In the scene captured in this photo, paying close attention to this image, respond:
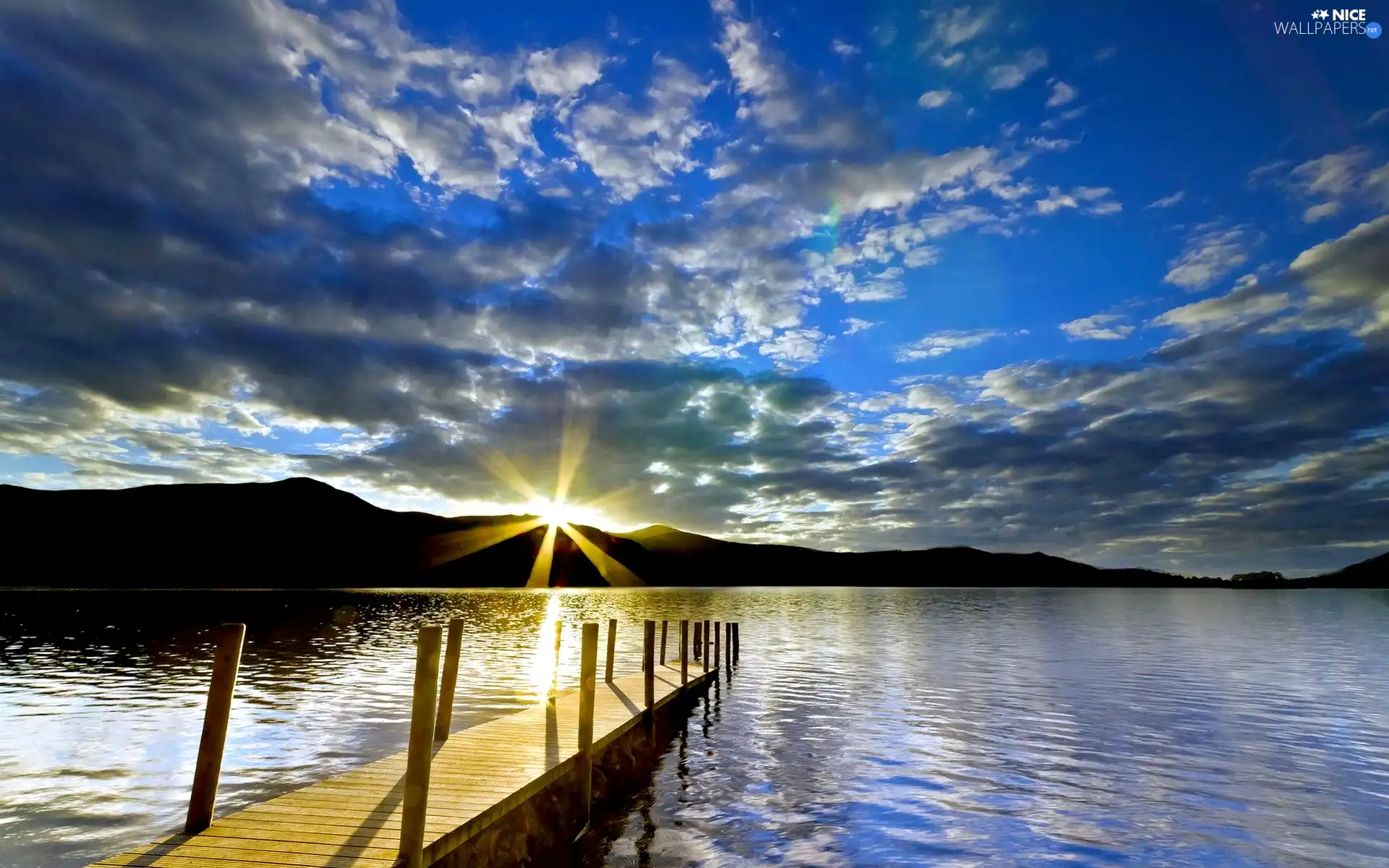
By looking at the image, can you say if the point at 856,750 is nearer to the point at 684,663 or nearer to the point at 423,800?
the point at 684,663

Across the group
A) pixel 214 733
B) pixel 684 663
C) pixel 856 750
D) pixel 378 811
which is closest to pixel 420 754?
pixel 378 811

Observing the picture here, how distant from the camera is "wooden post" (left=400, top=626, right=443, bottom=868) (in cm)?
831

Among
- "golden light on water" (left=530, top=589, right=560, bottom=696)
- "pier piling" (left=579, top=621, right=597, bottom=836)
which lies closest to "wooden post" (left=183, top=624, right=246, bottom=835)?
"pier piling" (left=579, top=621, right=597, bottom=836)

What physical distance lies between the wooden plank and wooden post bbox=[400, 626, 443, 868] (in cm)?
8

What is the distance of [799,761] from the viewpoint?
1891cm

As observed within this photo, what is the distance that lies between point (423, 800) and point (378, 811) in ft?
5.71

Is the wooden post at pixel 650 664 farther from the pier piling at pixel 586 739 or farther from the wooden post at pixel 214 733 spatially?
the wooden post at pixel 214 733

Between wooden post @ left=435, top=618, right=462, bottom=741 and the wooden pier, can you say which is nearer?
the wooden pier

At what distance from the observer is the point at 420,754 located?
8742 mm

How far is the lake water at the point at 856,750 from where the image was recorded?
1325 centimetres

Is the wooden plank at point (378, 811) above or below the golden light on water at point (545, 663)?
above

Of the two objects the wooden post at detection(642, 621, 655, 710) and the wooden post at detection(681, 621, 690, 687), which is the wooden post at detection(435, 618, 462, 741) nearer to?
the wooden post at detection(642, 621, 655, 710)

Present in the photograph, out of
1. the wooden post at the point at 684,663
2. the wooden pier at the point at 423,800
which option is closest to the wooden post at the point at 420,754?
the wooden pier at the point at 423,800

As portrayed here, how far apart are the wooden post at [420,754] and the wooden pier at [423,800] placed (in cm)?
1
